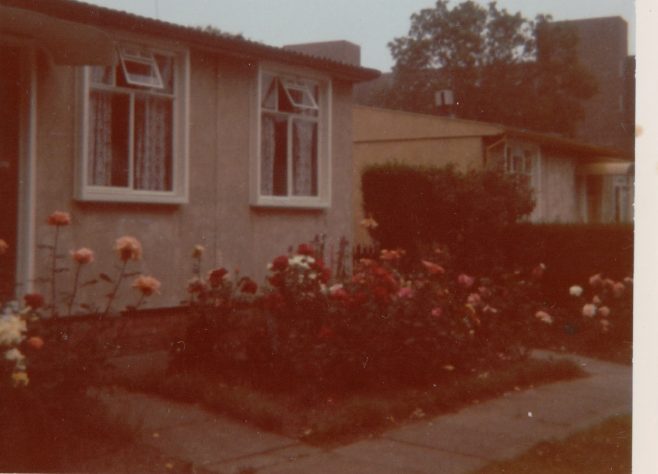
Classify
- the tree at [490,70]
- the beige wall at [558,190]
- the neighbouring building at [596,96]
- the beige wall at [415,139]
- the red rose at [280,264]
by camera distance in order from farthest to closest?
1. the tree at [490,70]
2. the beige wall at [558,190]
3. the beige wall at [415,139]
4. the neighbouring building at [596,96]
5. the red rose at [280,264]

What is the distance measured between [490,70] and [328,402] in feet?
91.6

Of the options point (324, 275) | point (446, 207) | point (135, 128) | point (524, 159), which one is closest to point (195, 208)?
point (135, 128)

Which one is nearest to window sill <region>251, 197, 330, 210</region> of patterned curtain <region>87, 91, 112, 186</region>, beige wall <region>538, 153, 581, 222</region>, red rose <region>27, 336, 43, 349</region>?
patterned curtain <region>87, 91, 112, 186</region>

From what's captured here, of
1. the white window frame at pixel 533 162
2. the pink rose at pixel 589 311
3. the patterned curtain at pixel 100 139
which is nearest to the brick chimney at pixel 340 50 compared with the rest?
the white window frame at pixel 533 162

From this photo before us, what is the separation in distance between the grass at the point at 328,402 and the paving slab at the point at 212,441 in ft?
0.52

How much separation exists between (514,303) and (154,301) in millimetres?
3873

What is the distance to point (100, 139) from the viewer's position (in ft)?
29.6

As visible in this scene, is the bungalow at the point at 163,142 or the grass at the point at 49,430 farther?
the bungalow at the point at 163,142

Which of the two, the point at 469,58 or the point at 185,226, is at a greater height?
the point at 469,58

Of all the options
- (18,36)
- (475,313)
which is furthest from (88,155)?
(475,313)

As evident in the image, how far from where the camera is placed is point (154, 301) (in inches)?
367

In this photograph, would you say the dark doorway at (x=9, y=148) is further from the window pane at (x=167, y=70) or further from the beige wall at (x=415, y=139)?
the beige wall at (x=415, y=139)

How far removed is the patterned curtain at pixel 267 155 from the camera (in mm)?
10977

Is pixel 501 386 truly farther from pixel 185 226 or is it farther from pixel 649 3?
pixel 649 3
